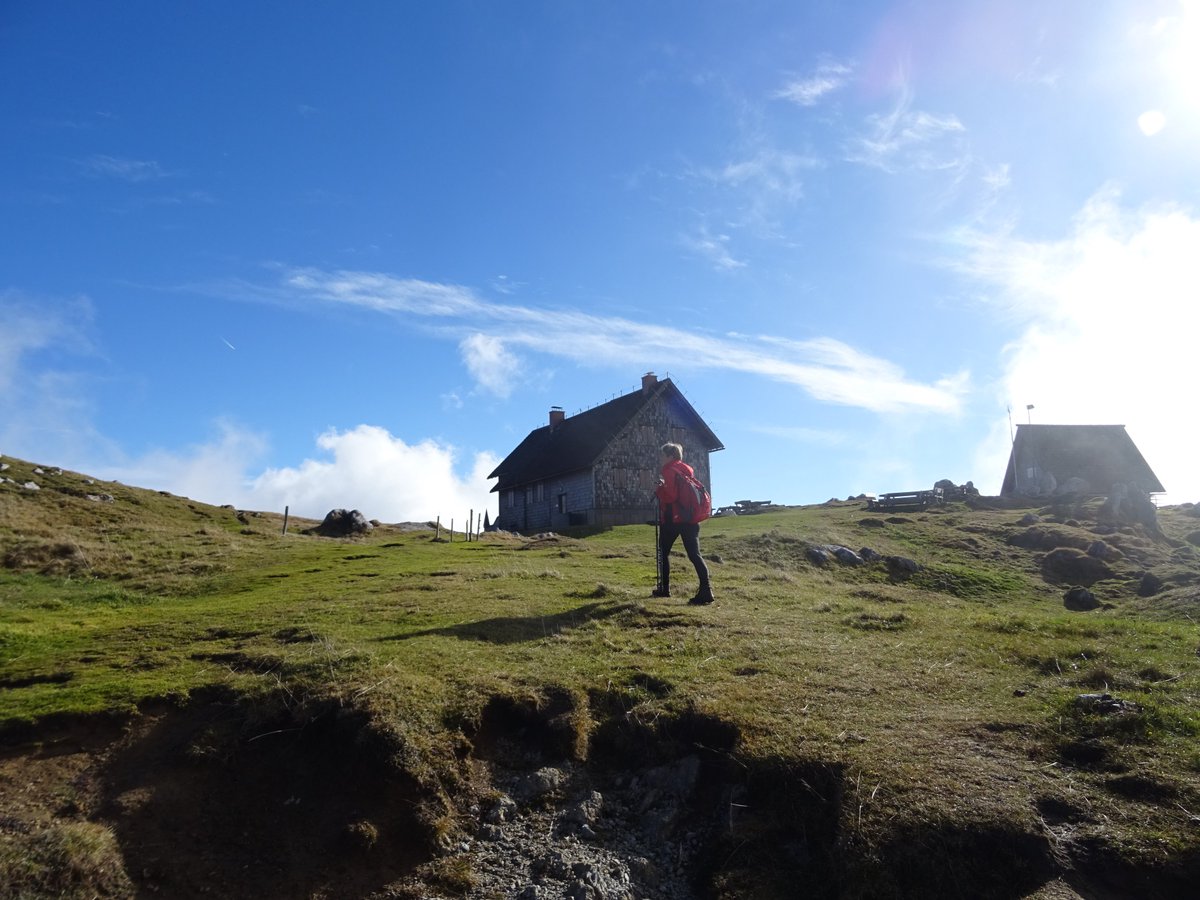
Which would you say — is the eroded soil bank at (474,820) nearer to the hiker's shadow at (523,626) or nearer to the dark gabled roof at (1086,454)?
the hiker's shadow at (523,626)

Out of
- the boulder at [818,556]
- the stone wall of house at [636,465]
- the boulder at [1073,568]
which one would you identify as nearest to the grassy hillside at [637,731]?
the boulder at [818,556]

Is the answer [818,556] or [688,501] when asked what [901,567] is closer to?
[818,556]

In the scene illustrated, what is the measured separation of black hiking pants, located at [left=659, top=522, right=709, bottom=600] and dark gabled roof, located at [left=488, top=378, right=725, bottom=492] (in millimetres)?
29199

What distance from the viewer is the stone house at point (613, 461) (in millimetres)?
44406

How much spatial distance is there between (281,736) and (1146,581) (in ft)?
70.1

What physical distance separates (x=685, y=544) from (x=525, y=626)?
2.91 meters

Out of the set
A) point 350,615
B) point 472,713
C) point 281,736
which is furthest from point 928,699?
point 350,615

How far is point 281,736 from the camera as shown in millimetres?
8359

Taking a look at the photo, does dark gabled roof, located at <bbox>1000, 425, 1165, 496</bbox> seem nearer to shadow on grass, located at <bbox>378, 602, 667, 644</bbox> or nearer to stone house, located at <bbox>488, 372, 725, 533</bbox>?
stone house, located at <bbox>488, 372, 725, 533</bbox>

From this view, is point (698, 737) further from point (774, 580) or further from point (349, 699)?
point (774, 580)

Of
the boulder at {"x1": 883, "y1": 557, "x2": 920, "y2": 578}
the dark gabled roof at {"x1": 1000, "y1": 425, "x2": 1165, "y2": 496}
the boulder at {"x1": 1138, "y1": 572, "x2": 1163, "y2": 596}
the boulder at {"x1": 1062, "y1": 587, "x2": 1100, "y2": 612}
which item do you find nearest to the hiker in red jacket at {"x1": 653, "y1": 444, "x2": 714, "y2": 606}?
the boulder at {"x1": 1062, "y1": 587, "x2": 1100, "y2": 612}

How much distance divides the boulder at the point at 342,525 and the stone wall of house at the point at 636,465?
12.1 meters

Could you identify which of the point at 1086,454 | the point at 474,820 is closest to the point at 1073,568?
the point at 474,820

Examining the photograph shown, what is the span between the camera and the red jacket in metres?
13.9
